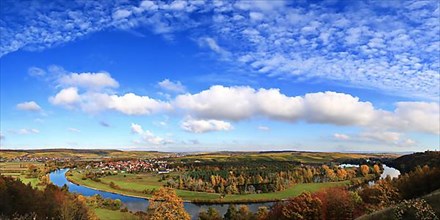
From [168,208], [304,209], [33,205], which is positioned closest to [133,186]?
[33,205]

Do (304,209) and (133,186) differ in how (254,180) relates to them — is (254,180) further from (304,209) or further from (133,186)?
(304,209)

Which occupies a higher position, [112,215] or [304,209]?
[304,209]

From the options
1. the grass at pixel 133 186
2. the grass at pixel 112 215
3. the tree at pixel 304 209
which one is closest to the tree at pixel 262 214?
the tree at pixel 304 209

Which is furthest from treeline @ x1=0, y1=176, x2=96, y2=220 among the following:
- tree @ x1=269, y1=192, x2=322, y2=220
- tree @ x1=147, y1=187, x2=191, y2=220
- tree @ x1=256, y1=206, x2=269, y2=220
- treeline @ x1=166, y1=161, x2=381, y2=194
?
treeline @ x1=166, y1=161, x2=381, y2=194

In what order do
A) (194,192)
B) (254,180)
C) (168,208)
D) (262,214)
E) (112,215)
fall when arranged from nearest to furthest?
(168,208)
(262,214)
(112,215)
(194,192)
(254,180)

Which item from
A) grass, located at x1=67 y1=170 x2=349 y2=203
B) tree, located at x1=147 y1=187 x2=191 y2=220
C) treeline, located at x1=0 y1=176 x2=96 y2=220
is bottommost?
grass, located at x1=67 y1=170 x2=349 y2=203

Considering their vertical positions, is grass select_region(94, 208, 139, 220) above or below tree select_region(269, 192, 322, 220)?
below

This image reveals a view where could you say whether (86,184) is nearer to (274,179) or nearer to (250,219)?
(274,179)

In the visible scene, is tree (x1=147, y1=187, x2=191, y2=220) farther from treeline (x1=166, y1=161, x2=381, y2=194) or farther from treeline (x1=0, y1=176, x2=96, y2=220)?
treeline (x1=166, y1=161, x2=381, y2=194)

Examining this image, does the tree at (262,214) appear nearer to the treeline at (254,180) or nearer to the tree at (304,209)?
the tree at (304,209)
